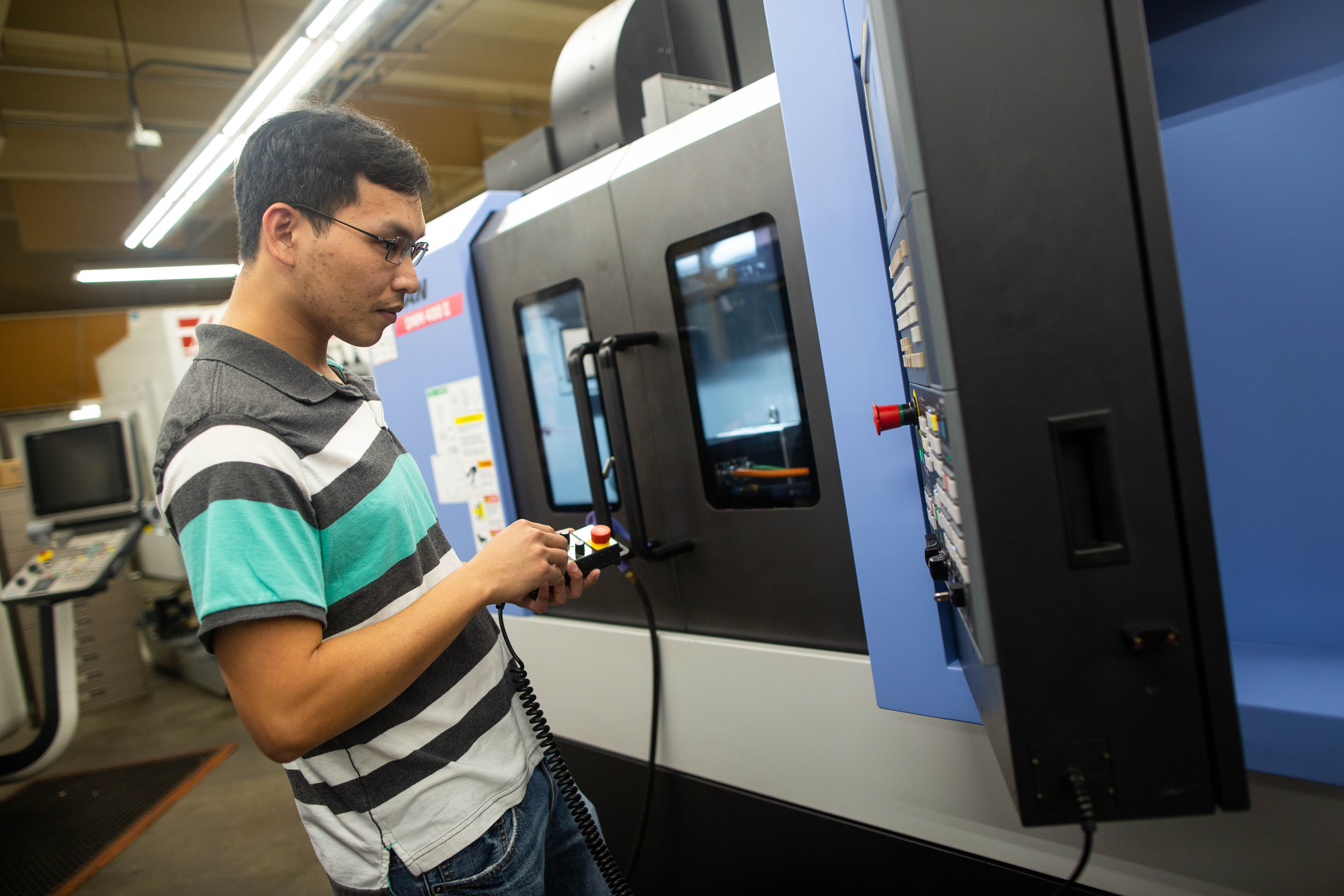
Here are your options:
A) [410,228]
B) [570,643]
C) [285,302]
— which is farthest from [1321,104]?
[570,643]

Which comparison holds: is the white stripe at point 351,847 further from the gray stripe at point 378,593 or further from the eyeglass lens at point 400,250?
the eyeglass lens at point 400,250

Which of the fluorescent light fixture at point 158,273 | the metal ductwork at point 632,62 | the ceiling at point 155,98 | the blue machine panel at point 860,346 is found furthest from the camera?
the fluorescent light fixture at point 158,273

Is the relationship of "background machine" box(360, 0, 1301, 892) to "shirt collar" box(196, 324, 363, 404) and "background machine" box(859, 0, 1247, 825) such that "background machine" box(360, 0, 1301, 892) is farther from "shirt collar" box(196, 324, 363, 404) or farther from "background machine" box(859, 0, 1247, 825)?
"shirt collar" box(196, 324, 363, 404)

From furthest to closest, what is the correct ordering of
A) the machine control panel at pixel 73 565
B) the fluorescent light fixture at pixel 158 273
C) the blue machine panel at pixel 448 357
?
the fluorescent light fixture at pixel 158 273, the machine control panel at pixel 73 565, the blue machine panel at pixel 448 357

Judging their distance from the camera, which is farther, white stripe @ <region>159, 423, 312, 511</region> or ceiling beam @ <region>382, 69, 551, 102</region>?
ceiling beam @ <region>382, 69, 551, 102</region>

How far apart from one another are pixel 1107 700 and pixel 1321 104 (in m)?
0.87

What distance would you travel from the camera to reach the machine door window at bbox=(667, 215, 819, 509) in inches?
58.6

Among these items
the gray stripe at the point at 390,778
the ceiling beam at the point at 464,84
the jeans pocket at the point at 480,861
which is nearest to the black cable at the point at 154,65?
the ceiling beam at the point at 464,84

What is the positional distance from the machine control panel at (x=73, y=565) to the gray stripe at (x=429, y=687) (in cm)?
323

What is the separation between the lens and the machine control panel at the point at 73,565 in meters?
3.32

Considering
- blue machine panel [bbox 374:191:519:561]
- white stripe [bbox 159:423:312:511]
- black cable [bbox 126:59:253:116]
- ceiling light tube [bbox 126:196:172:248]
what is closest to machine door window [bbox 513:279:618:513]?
blue machine panel [bbox 374:191:519:561]

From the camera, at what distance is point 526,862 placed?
100 centimetres

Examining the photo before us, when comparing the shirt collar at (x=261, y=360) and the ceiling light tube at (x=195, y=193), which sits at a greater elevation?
the ceiling light tube at (x=195, y=193)

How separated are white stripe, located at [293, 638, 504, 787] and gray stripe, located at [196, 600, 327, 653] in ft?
0.72
